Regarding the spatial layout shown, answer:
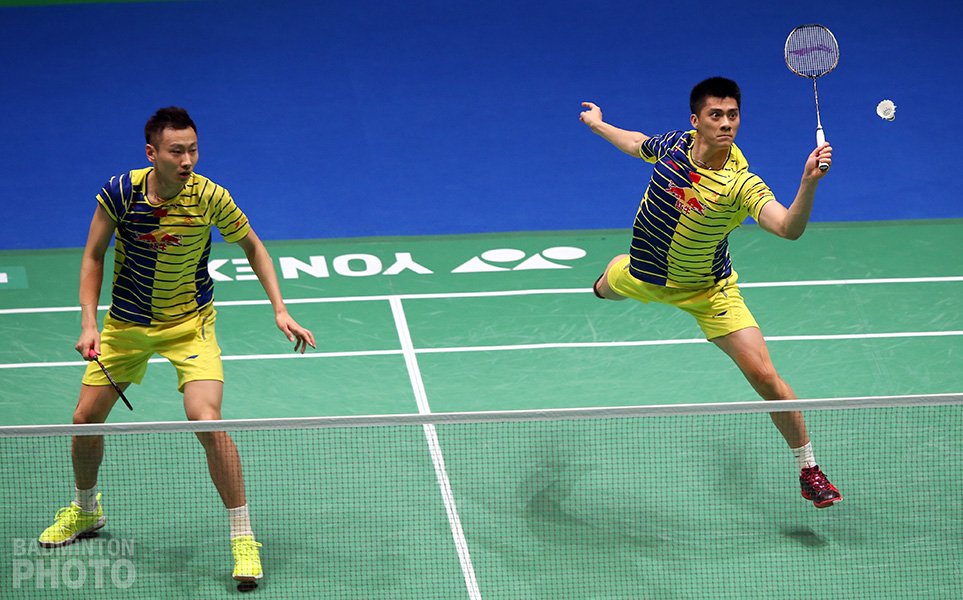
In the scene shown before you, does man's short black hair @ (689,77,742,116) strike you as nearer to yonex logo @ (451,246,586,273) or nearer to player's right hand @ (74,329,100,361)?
player's right hand @ (74,329,100,361)

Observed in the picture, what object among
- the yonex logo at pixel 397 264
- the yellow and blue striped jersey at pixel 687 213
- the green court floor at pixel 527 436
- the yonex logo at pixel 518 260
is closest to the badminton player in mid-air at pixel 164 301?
the green court floor at pixel 527 436

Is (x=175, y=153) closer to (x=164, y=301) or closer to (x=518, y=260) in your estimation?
(x=164, y=301)

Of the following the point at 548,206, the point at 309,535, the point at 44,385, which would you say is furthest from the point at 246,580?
the point at 548,206

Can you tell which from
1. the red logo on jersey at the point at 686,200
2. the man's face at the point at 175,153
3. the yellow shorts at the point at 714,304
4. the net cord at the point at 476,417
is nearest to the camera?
the net cord at the point at 476,417

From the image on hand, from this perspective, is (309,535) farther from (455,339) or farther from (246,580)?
(455,339)

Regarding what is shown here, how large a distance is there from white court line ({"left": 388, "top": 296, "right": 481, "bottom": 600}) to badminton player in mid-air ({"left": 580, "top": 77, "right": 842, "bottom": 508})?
1399mm

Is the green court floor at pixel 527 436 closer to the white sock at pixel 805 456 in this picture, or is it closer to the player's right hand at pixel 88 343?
the white sock at pixel 805 456

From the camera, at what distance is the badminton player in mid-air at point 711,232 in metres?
5.89

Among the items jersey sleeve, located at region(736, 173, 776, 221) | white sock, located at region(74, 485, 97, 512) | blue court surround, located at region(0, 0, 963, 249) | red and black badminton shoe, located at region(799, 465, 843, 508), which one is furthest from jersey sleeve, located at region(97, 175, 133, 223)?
blue court surround, located at region(0, 0, 963, 249)

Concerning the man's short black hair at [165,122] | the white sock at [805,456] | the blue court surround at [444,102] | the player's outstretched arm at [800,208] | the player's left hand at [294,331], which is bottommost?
the white sock at [805,456]

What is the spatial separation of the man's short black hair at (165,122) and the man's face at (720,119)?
7.69ft

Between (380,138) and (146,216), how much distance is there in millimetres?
5946

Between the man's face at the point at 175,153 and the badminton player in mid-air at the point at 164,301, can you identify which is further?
the badminton player in mid-air at the point at 164,301

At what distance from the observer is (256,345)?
8180mm
